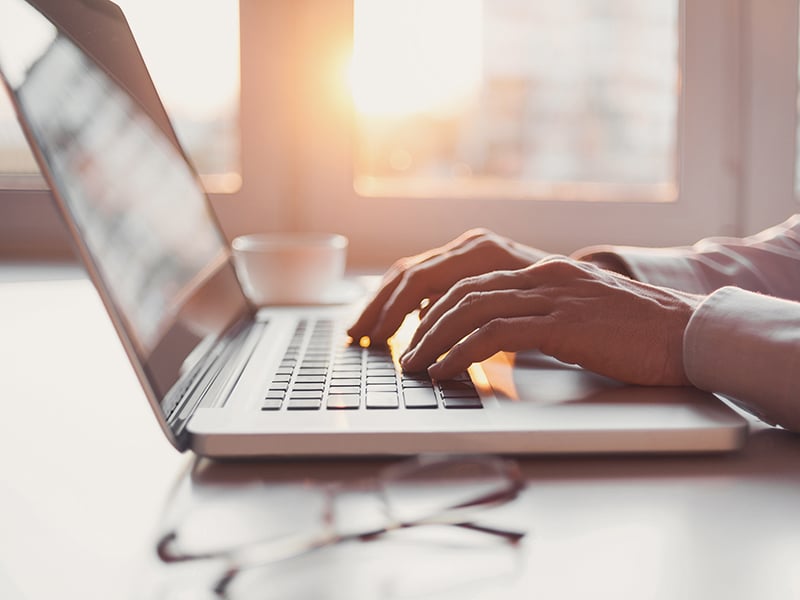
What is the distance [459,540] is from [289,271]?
0.65 metres

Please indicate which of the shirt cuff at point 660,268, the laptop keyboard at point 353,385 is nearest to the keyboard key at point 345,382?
the laptop keyboard at point 353,385

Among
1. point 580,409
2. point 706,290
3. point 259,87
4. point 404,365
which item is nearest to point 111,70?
point 404,365

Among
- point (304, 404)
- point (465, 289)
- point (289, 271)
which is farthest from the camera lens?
point (289, 271)

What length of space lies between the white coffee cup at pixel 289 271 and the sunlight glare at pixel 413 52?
1.63ft

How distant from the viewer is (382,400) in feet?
1.61

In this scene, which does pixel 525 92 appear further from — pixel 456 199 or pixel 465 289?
pixel 465 289

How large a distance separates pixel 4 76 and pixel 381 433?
28cm

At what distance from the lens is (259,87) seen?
133 centimetres

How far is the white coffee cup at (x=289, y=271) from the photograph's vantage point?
0.96 meters

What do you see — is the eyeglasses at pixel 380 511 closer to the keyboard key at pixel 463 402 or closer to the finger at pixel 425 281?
the keyboard key at pixel 463 402

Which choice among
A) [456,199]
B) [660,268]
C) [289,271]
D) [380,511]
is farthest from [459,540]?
[456,199]

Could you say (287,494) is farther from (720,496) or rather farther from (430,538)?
(720,496)

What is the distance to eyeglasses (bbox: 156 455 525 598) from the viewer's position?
331 millimetres

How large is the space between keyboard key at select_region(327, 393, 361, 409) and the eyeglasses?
7cm
